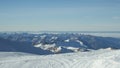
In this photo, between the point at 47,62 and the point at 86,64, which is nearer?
the point at 86,64

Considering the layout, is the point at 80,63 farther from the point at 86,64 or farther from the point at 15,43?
the point at 15,43

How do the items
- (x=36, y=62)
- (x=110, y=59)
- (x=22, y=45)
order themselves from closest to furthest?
(x=110, y=59) → (x=36, y=62) → (x=22, y=45)

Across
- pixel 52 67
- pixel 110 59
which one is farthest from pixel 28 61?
pixel 110 59

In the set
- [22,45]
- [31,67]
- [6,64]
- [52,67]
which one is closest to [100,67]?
[52,67]

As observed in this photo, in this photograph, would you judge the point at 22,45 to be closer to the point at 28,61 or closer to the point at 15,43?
the point at 15,43

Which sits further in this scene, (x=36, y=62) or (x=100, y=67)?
(x=36, y=62)

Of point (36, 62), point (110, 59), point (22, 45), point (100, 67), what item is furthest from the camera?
point (22, 45)

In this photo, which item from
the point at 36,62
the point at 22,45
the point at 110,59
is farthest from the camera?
the point at 22,45

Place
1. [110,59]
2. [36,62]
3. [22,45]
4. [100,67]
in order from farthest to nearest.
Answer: [22,45]
[36,62]
[110,59]
[100,67]
